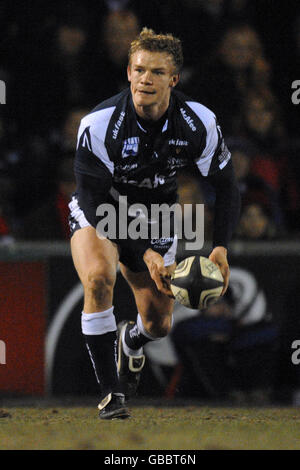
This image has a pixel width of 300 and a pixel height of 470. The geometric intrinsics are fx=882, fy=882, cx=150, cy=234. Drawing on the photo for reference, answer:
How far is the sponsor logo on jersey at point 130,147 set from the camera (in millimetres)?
5668

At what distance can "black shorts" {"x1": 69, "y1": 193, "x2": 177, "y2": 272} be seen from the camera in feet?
19.7

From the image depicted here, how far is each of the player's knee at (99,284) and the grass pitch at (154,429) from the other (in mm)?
820

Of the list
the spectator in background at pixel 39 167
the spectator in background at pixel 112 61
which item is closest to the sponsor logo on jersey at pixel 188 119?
the spectator in background at pixel 39 167

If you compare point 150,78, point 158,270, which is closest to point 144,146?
point 150,78

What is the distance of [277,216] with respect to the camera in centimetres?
789

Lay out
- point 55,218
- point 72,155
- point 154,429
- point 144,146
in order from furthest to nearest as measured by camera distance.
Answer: point 72,155 < point 55,218 < point 144,146 < point 154,429

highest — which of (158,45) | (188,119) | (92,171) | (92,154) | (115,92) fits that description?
(115,92)

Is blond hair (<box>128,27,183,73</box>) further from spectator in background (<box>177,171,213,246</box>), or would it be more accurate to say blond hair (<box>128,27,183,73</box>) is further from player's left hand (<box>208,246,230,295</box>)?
spectator in background (<box>177,171,213,246</box>)

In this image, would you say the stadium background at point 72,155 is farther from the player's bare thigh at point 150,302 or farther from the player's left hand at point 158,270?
the player's left hand at point 158,270

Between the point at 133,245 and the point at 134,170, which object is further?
the point at 133,245

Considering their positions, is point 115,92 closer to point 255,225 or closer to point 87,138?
point 255,225

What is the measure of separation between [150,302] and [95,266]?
0.93m

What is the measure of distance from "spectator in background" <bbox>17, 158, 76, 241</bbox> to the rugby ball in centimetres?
198

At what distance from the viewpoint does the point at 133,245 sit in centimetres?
600
